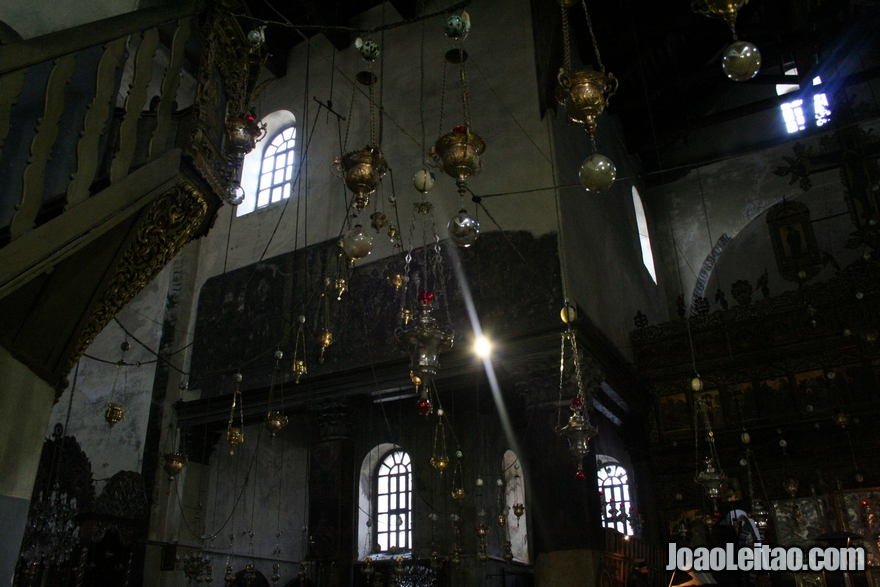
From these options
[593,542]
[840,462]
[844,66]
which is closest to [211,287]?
[593,542]

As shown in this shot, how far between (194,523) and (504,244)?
6.29 metres

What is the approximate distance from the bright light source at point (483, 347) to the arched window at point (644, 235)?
639cm

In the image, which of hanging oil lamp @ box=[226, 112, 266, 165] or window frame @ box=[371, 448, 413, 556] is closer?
hanging oil lamp @ box=[226, 112, 266, 165]

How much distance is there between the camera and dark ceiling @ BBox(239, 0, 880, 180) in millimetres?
11141

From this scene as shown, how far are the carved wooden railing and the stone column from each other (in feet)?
2.63

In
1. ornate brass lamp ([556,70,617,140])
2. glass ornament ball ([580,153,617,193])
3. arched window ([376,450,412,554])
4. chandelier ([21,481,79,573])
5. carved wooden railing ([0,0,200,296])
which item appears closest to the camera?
carved wooden railing ([0,0,200,296])

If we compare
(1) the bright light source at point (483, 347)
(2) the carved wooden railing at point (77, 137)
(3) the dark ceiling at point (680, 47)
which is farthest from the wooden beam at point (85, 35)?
(3) the dark ceiling at point (680, 47)

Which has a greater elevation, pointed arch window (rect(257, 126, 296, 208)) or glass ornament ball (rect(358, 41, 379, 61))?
pointed arch window (rect(257, 126, 296, 208))

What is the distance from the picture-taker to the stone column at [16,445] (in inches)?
137

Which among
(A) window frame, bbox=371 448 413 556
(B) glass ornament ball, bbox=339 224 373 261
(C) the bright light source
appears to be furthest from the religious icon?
(B) glass ornament ball, bbox=339 224 373 261

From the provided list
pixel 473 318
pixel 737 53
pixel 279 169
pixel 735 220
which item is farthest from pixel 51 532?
pixel 735 220

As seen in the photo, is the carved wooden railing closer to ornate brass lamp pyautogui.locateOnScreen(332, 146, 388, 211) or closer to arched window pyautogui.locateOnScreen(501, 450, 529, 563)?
ornate brass lamp pyautogui.locateOnScreen(332, 146, 388, 211)

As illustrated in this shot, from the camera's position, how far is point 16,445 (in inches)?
142

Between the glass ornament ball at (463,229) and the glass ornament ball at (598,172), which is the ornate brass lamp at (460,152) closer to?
the glass ornament ball at (463,229)
